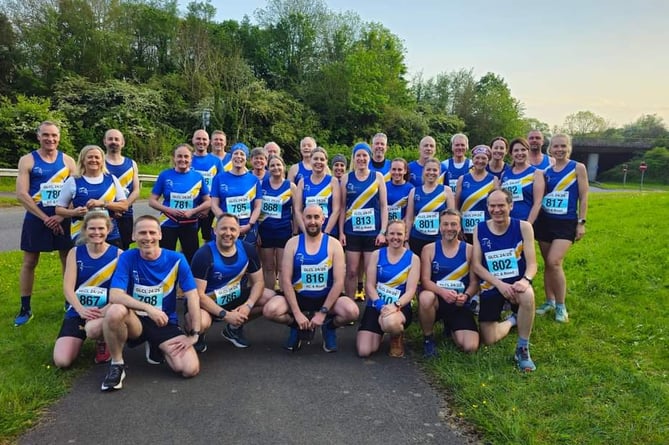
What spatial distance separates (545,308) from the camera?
19.2 feet

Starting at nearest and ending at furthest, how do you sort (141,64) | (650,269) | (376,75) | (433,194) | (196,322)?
(196,322) < (433,194) < (650,269) < (141,64) < (376,75)

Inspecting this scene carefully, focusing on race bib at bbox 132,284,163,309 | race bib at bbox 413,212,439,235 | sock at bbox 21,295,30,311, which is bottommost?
sock at bbox 21,295,30,311

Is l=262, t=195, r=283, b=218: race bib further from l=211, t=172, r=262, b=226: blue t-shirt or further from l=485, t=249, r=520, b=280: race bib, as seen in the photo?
l=485, t=249, r=520, b=280: race bib

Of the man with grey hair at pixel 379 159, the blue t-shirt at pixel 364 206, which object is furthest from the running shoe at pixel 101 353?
the man with grey hair at pixel 379 159

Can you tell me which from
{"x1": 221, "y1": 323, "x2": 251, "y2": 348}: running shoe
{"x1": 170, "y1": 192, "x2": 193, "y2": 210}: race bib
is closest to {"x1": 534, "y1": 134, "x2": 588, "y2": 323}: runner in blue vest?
{"x1": 221, "y1": 323, "x2": 251, "y2": 348}: running shoe

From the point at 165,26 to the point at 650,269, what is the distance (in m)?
39.0

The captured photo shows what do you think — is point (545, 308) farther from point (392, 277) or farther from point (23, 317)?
point (23, 317)

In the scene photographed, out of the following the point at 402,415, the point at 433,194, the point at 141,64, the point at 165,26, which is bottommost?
the point at 402,415

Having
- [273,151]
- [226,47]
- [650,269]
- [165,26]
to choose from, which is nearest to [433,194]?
[273,151]

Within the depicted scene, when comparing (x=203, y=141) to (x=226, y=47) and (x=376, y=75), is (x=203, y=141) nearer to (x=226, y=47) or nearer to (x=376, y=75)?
(x=226, y=47)

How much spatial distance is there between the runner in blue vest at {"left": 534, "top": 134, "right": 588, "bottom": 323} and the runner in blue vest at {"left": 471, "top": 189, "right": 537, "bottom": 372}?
98cm

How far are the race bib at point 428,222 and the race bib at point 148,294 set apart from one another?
3.04m

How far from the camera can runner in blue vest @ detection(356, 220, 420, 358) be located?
4.74 metres

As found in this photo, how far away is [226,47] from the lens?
37500mm
